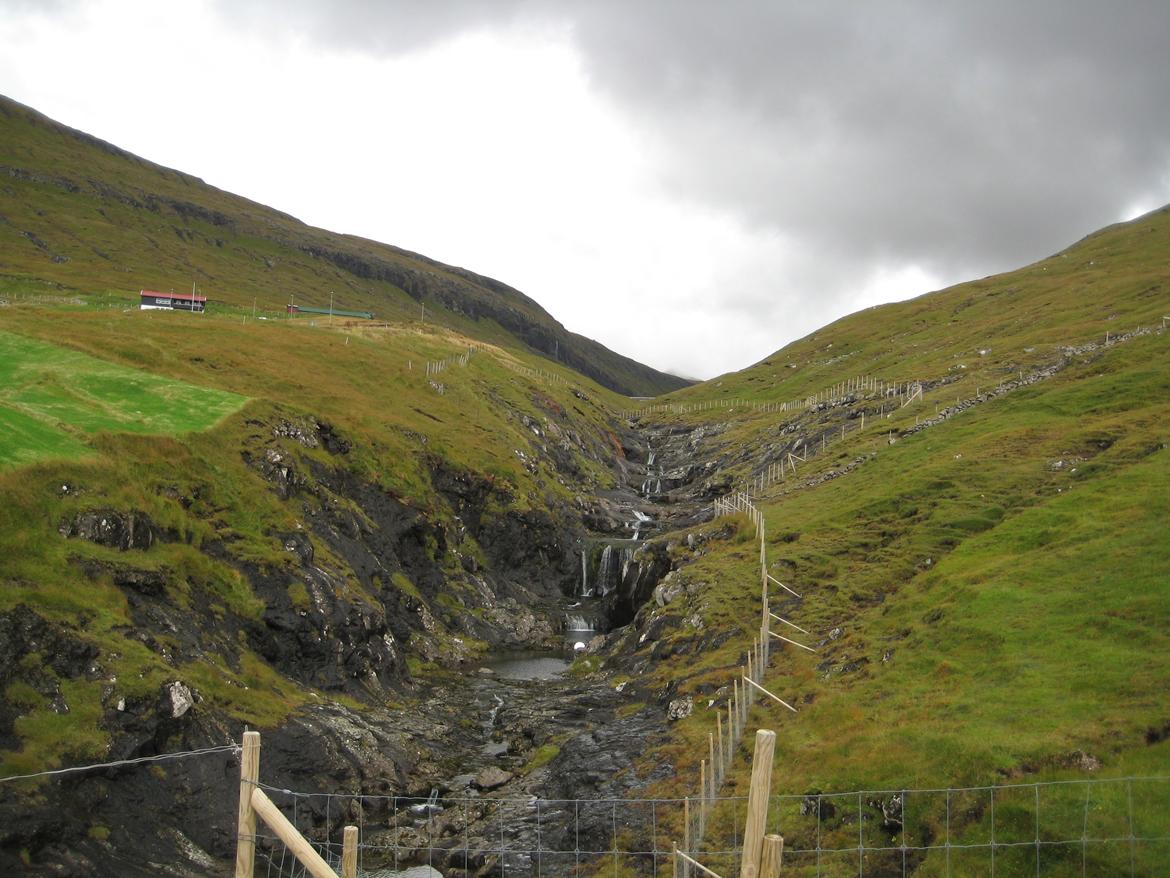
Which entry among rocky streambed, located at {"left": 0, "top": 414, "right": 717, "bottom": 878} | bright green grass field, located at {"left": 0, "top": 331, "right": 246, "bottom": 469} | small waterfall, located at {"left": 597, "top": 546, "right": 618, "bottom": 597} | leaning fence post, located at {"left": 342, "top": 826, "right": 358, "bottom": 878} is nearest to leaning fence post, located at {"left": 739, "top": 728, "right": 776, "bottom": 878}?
leaning fence post, located at {"left": 342, "top": 826, "right": 358, "bottom": 878}

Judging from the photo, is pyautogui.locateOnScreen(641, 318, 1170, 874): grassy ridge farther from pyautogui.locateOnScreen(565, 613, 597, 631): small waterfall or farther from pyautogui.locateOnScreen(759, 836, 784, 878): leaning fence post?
pyautogui.locateOnScreen(565, 613, 597, 631): small waterfall

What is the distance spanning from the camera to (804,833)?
95.6 ft

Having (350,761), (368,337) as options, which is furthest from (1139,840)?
(368,337)

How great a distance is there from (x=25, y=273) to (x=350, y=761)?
196761mm

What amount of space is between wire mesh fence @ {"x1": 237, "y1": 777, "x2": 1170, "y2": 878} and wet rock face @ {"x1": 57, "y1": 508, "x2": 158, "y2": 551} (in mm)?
16527

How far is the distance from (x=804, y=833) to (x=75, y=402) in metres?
53.0

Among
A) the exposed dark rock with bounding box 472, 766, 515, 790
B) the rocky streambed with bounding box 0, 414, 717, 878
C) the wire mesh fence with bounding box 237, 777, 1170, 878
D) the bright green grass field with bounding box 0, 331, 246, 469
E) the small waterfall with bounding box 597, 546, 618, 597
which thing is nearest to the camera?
the wire mesh fence with bounding box 237, 777, 1170, 878

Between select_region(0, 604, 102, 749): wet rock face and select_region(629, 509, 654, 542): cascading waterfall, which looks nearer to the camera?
select_region(0, 604, 102, 749): wet rock face

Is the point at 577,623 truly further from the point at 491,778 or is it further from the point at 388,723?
the point at 491,778

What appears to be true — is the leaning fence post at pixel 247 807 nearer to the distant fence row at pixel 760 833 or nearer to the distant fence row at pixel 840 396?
the distant fence row at pixel 760 833

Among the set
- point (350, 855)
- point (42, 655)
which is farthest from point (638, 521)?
point (350, 855)

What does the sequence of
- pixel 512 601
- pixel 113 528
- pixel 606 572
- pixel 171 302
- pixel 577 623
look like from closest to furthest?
pixel 113 528, pixel 512 601, pixel 577 623, pixel 606 572, pixel 171 302

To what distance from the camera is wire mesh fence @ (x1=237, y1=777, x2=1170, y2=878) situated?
73.6 feet

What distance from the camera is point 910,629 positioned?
137ft
